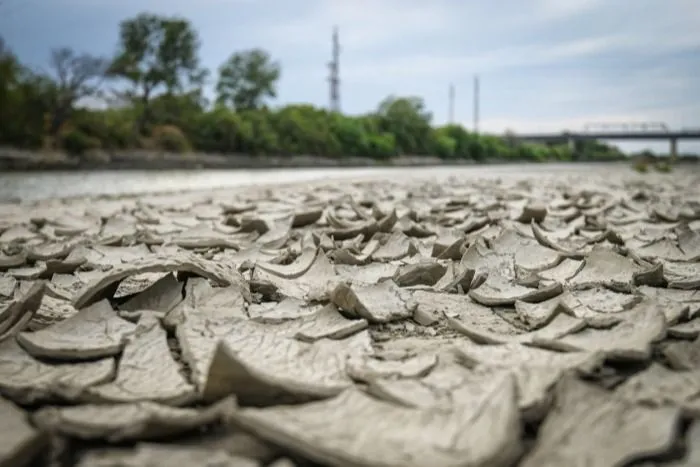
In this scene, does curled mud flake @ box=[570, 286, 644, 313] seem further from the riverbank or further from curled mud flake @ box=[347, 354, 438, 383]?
the riverbank

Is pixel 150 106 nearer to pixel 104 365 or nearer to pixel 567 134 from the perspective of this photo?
pixel 104 365

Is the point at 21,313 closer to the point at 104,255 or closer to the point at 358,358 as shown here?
the point at 358,358

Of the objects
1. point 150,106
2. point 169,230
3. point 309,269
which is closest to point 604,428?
point 309,269

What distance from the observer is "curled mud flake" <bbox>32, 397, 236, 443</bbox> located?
2.12ft

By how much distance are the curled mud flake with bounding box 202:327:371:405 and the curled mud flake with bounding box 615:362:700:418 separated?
0.35 metres

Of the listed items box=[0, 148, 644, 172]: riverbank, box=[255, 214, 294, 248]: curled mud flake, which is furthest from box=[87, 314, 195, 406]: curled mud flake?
box=[0, 148, 644, 172]: riverbank

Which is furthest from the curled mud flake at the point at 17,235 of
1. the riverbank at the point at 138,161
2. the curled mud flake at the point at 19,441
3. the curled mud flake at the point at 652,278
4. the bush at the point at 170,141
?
the bush at the point at 170,141

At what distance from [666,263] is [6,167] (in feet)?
45.1

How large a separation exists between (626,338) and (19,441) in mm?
826

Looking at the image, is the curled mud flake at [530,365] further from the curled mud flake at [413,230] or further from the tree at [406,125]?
the tree at [406,125]

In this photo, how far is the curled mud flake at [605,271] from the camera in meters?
1.40

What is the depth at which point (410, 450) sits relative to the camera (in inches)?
23.4

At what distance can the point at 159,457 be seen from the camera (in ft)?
2.01

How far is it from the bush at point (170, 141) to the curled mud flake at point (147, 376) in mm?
19769
